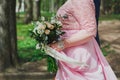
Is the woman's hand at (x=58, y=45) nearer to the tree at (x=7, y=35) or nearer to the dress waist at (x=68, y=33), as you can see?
the dress waist at (x=68, y=33)

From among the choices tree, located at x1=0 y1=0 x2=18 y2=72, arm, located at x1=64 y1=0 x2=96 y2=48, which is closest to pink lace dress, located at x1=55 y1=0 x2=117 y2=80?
arm, located at x1=64 y1=0 x2=96 y2=48

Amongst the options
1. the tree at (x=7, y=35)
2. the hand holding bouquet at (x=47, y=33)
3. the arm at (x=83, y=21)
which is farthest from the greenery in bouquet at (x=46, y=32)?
the tree at (x=7, y=35)

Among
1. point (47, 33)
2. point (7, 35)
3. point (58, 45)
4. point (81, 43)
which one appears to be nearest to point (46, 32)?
point (47, 33)

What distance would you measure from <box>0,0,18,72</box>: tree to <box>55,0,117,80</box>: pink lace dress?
5.84 meters

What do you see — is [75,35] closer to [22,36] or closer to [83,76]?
[83,76]

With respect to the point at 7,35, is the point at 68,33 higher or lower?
higher

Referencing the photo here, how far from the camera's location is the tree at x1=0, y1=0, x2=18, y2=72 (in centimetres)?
926

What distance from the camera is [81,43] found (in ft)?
11.3

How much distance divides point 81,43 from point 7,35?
6.22m

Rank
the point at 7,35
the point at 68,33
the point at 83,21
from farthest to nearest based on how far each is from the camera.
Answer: the point at 7,35, the point at 68,33, the point at 83,21

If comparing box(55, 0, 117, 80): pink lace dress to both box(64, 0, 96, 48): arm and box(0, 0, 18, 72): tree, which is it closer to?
box(64, 0, 96, 48): arm

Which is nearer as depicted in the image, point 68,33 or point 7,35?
point 68,33

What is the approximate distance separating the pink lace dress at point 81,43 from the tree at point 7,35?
5.84m

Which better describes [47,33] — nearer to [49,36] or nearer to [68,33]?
[49,36]
